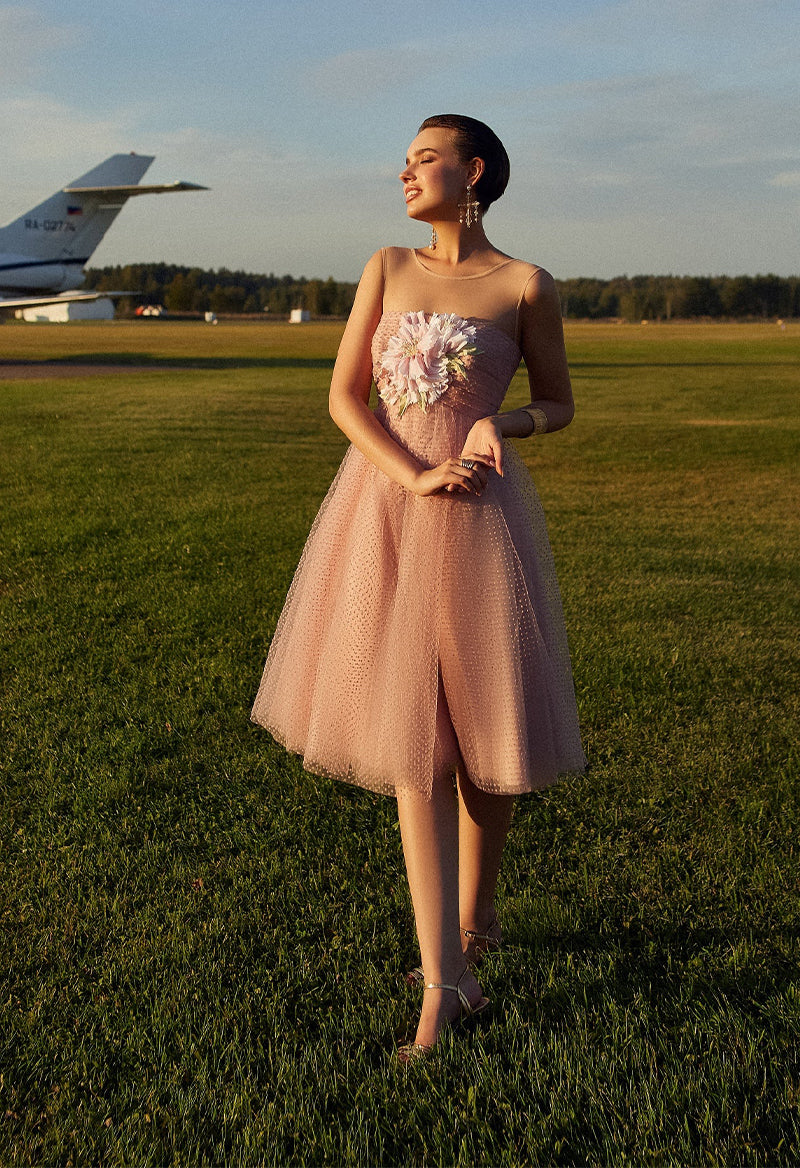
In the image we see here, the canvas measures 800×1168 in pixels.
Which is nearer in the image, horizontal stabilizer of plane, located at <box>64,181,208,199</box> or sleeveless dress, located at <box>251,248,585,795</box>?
sleeveless dress, located at <box>251,248,585,795</box>

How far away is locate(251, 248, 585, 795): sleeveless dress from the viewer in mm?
2486

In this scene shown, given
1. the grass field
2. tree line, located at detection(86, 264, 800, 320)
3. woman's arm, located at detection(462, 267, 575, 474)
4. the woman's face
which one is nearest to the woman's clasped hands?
woman's arm, located at detection(462, 267, 575, 474)

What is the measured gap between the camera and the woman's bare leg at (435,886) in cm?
251

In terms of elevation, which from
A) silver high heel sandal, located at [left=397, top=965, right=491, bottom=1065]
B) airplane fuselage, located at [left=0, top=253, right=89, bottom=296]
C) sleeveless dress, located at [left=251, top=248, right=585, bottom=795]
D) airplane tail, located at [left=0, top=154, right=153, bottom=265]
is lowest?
silver high heel sandal, located at [left=397, top=965, right=491, bottom=1065]

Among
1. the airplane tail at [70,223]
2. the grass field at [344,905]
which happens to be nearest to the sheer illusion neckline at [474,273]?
the grass field at [344,905]

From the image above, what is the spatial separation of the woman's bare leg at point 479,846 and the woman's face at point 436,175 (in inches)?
55.4

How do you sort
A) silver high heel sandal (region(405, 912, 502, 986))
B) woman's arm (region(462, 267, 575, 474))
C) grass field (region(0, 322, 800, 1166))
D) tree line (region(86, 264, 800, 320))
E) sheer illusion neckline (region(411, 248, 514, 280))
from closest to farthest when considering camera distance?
grass field (region(0, 322, 800, 1166))
woman's arm (region(462, 267, 575, 474))
sheer illusion neckline (region(411, 248, 514, 280))
silver high heel sandal (region(405, 912, 502, 986))
tree line (region(86, 264, 800, 320))

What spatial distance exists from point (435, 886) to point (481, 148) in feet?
5.90

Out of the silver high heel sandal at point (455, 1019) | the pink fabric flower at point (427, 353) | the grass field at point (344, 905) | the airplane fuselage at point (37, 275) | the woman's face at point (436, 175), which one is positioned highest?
the airplane fuselage at point (37, 275)

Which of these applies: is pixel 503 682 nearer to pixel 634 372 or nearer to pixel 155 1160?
pixel 155 1160

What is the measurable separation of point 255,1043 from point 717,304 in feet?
505

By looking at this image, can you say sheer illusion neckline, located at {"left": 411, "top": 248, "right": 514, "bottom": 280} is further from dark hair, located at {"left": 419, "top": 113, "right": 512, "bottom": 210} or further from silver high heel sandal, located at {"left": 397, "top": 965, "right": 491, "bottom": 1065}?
silver high heel sandal, located at {"left": 397, "top": 965, "right": 491, "bottom": 1065}

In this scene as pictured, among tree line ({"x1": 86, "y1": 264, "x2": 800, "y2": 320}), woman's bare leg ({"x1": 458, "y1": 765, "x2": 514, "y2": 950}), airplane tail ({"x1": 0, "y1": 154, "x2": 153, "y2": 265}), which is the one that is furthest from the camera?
tree line ({"x1": 86, "y1": 264, "x2": 800, "y2": 320})

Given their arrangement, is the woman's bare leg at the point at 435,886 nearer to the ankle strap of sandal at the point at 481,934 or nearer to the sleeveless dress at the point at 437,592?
the sleeveless dress at the point at 437,592
